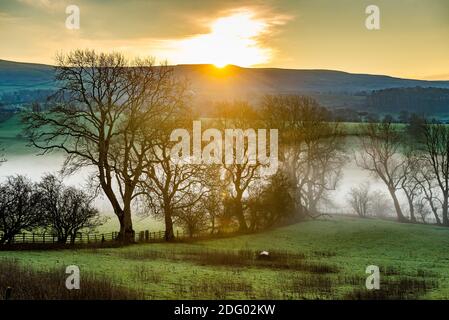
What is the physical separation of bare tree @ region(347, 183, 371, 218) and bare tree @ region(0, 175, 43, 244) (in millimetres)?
31233

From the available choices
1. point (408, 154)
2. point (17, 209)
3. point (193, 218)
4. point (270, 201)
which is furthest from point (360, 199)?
point (17, 209)

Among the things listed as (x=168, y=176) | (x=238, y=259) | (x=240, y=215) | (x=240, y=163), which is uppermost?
(x=240, y=163)

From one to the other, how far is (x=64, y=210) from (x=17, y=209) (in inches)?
104

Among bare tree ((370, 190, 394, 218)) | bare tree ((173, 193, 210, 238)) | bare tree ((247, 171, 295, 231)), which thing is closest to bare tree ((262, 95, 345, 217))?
bare tree ((247, 171, 295, 231))

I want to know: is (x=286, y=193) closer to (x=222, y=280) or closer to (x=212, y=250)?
(x=212, y=250)

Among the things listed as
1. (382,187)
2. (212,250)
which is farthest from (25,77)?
(212,250)

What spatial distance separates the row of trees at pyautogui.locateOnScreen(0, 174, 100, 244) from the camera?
29.0 m

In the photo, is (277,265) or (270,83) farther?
(270,83)

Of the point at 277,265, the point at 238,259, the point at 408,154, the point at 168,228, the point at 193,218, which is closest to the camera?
the point at 277,265

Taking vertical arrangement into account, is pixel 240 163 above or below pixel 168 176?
above

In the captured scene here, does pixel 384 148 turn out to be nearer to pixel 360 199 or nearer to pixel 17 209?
pixel 360 199

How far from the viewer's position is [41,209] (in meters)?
30.6

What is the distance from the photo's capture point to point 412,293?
17.8m
